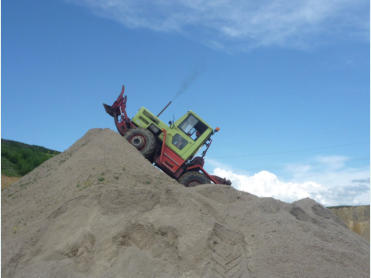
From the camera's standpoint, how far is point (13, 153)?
71.5 ft

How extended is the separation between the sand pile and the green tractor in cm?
377

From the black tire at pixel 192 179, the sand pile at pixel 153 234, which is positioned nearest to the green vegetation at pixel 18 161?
the black tire at pixel 192 179

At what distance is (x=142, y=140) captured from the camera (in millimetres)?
14688

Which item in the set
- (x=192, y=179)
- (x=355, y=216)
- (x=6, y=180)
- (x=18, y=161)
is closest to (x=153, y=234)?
(x=192, y=179)

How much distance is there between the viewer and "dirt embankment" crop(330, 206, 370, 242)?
22.2m

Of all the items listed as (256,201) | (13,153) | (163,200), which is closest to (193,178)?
(256,201)

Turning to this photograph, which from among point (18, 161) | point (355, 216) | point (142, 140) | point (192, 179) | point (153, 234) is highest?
point (355, 216)

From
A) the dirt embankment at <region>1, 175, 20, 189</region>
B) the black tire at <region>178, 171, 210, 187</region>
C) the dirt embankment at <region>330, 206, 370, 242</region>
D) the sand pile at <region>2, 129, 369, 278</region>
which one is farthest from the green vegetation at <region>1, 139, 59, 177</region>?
the dirt embankment at <region>330, 206, 370, 242</region>

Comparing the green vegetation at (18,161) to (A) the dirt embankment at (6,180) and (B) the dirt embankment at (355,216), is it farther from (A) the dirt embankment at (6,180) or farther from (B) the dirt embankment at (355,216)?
(B) the dirt embankment at (355,216)

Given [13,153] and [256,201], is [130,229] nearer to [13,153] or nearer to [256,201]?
[256,201]

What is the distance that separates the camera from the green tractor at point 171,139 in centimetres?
1483

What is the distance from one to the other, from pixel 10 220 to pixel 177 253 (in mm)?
4513

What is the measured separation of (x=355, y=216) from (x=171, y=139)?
1379 centimetres

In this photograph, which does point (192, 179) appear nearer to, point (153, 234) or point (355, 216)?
point (153, 234)
